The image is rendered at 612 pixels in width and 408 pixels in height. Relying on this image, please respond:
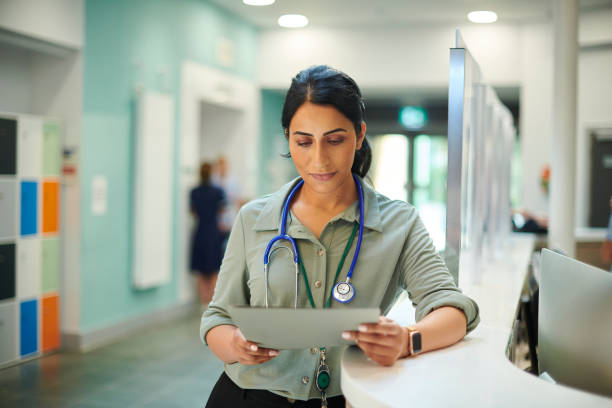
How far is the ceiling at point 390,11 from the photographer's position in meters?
8.16

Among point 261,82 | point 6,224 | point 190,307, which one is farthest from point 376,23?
point 6,224

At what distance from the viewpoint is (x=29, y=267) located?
5520mm

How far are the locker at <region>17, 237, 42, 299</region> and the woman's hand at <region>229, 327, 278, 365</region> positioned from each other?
4.48 m

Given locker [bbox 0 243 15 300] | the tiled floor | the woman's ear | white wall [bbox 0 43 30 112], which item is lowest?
the tiled floor

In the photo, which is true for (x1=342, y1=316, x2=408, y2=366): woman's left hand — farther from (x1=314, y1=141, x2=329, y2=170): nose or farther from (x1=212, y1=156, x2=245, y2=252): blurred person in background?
(x1=212, y1=156, x2=245, y2=252): blurred person in background

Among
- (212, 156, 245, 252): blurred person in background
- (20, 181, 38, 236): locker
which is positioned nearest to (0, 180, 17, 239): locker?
(20, 181, 38, 236): locker

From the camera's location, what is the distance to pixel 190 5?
798cm

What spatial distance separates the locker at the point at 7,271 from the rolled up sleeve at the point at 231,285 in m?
4.07

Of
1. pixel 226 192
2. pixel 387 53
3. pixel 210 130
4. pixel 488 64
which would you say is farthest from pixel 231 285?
pixel 488 64

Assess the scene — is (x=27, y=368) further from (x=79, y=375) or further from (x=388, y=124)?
Result: (x=388, y=124)

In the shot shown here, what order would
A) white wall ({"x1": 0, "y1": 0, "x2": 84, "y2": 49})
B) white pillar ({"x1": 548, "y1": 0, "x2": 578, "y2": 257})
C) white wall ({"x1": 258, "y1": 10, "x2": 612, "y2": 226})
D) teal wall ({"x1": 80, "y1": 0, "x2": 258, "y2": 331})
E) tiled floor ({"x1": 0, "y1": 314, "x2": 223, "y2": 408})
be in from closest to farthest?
tiled floor ({"x1": 0, "y1": 314, "x2": 223, "y2": 408})
white pillar ({"x1": 548, "y1": 0, "x2": 578, "y2": 257})
white wall ({"x1": 0, "y1": 0, "x2": 84, "y2": 49})
teal wall ({"x1": 80, "y1": 0, "x2": 258, "y2": 331})
white wall ({"x1": 258, "y1": 10, "x2": 612, "y2": 226})

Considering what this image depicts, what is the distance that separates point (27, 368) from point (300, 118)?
442 centimetres

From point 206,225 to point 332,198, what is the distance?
608 centimetres

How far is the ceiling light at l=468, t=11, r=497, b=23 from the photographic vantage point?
8.24 m
